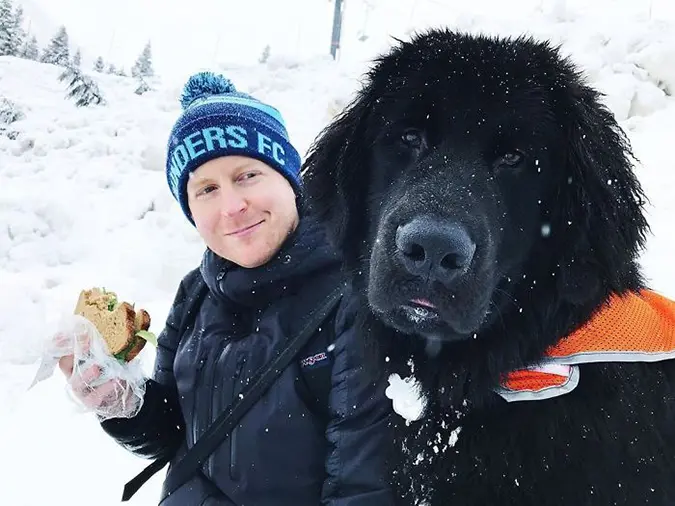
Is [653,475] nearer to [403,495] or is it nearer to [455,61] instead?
[403,495]

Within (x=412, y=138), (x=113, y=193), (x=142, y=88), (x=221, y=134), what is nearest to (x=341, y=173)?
(x=412, y=138)

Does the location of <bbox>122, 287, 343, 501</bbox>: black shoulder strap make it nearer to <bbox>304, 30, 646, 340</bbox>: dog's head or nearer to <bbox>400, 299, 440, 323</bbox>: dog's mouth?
<bbox>304, 30, 646, 340</bbox>: dog's head

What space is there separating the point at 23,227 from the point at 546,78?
5881mm

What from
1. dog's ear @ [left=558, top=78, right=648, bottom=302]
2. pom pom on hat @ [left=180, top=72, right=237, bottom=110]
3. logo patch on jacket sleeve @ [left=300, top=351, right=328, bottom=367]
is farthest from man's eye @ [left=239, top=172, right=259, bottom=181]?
dog's ear @ [left=558, top=78, right=648, bottom=302]

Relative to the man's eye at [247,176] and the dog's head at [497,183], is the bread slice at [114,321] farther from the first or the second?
the dog's head at [497,183]

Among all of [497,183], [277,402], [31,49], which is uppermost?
[497,183]

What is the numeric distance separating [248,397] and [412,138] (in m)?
0.97

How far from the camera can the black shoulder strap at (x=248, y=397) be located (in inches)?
72.7

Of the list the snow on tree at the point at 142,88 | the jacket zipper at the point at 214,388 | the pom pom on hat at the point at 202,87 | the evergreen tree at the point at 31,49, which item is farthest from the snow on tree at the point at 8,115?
the evergreen tree at the point at 31,49

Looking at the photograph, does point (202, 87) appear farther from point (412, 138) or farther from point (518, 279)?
point (518, 279)

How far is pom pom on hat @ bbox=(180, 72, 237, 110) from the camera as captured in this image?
7.70ft

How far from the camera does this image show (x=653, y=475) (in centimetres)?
165

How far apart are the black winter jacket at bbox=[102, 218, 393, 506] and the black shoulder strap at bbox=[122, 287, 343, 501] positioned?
4cm

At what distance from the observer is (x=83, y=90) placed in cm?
1052
